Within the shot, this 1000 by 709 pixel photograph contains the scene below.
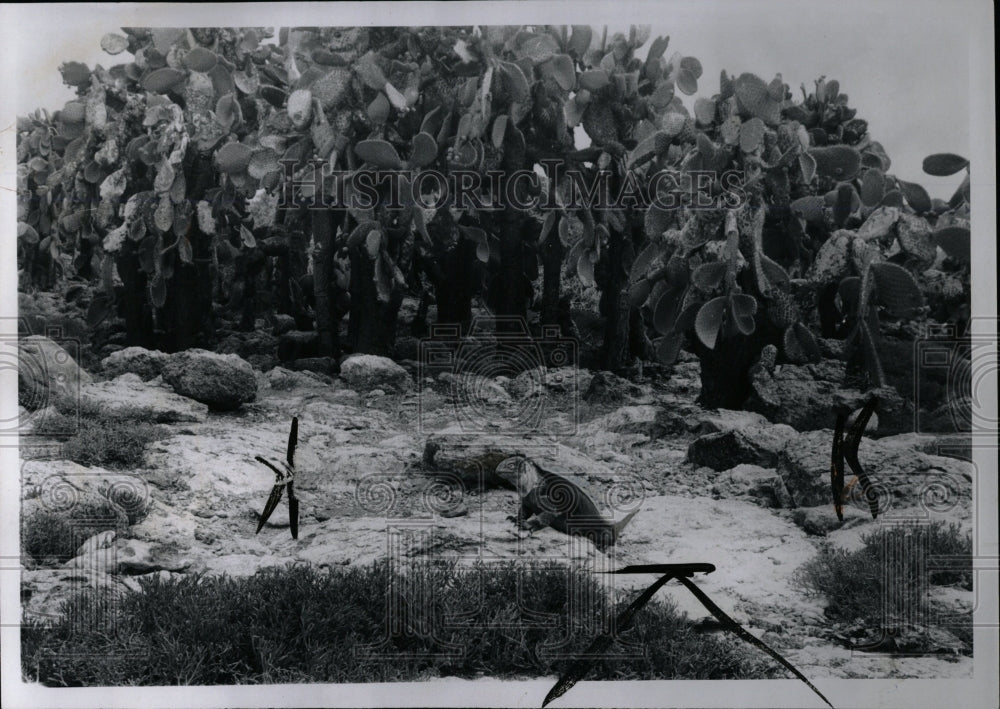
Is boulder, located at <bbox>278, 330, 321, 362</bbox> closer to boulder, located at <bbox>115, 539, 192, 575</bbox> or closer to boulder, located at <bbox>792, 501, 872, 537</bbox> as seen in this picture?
boulder, located at <bbox>115, 539, 192, 575</bbox>

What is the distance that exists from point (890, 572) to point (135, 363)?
2.55 metres

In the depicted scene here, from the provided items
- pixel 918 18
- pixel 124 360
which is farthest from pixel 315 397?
pixel 918 18

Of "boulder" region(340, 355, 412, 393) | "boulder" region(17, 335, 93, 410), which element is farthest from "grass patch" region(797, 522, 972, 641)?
"boulder" region(17, 335, 93, 410)

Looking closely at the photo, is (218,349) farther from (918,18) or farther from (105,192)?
(918,18)

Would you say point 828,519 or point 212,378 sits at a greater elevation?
point 212,378

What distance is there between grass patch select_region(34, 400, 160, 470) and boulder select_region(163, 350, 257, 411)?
21 cm

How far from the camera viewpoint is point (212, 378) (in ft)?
8.44

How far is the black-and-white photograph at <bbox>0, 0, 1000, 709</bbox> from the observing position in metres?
2.54

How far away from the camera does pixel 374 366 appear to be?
257 cm

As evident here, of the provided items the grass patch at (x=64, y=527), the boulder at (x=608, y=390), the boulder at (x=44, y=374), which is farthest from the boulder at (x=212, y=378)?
the boulder at (x=608, y=390)

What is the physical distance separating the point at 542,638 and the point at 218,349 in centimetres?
140

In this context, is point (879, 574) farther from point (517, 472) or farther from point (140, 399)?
point (140, 399)

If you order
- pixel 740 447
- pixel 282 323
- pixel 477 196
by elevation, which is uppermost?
pixel 477 196

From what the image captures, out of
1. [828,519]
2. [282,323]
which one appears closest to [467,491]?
[282,323]
